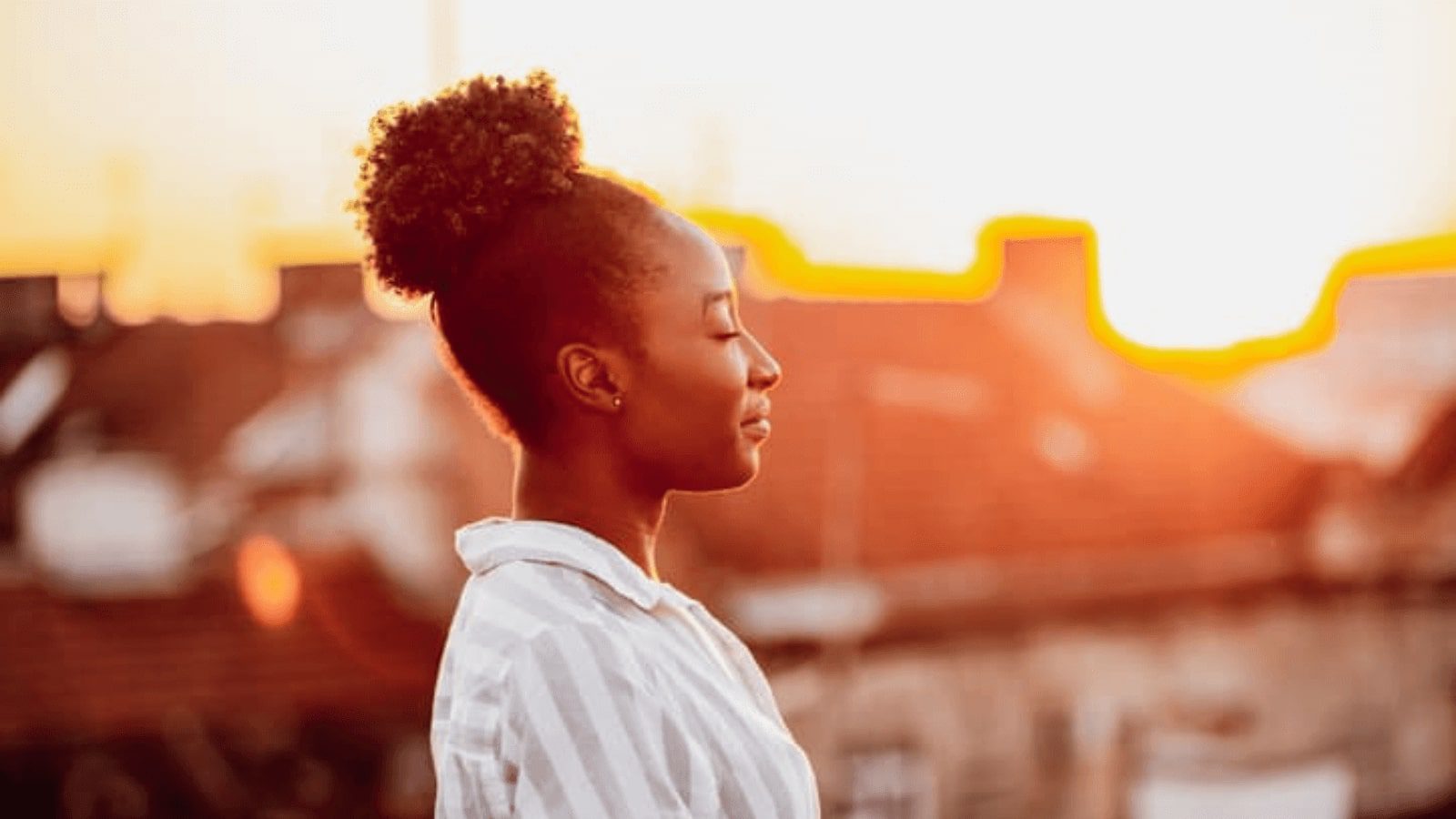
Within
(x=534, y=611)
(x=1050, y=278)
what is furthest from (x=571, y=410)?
(x=1050, y=278)

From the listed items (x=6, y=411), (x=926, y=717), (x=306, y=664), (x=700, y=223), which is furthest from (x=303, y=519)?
(x=700, y=223)

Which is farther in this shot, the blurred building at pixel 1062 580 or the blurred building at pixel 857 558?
the blurred building at pixel 1062 580

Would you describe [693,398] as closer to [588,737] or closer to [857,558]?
[588,737]

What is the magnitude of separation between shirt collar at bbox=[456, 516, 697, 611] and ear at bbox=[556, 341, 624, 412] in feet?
0.22

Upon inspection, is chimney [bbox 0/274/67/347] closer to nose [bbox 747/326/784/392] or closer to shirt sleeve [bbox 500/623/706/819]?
nose [bbox 747/326/784/392]

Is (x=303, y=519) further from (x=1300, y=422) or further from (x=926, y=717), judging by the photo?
(x=1300, y=422)

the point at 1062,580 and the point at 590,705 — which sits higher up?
the point at 590,705

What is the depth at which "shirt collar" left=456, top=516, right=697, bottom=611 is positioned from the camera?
1.06 m

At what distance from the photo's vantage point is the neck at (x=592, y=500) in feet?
3.70

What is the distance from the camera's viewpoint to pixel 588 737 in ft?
3.24

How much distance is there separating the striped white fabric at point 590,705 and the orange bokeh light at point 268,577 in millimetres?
14924

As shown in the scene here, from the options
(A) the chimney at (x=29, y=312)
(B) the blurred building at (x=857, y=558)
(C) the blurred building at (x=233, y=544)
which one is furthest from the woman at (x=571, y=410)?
(A) the chimney at (x=29, y=312)

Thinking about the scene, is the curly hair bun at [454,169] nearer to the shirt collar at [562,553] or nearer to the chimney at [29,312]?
the shirt collar at [562,553]

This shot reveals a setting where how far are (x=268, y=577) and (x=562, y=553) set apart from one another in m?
15.1
